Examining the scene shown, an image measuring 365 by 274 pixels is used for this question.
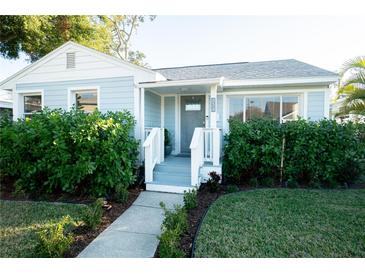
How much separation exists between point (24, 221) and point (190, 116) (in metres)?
5.58

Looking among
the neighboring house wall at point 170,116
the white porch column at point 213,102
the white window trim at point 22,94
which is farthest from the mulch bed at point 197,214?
the white window trim at point 22,94

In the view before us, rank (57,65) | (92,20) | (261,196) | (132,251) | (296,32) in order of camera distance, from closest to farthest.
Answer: (132,251) < (261,196) < (296,32) < (57,65) < (92,20)

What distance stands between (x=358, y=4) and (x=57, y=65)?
7.80 metres

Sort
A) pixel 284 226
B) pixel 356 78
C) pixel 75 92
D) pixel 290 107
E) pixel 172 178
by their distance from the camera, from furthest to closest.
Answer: pixel 75 92 < pixel 290 107 < pixel 356 78 < pixel 172 178 < pixel 284 226

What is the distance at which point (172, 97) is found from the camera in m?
7.90

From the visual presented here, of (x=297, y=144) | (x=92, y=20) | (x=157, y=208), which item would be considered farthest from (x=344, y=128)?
(x=92, y=20)

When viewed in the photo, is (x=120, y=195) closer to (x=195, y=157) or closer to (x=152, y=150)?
(x=152, y=150)

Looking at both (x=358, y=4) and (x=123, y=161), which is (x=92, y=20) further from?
(x=358, y=4)

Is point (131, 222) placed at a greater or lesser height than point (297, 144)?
lesser

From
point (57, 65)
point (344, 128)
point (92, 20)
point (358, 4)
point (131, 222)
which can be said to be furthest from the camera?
point (92, 20)

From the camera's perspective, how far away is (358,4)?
3.41 meters

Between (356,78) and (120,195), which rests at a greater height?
(356,78)

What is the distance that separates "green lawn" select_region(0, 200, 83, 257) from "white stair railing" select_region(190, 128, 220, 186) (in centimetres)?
272

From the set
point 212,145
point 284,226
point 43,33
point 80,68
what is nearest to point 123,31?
point 43,33
